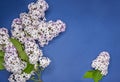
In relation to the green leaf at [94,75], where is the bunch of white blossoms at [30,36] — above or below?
above

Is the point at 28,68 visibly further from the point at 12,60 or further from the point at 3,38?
the point at 3,38

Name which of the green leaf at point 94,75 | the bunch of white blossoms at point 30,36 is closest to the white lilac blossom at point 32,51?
the bunch of white blossoms at point 30,36

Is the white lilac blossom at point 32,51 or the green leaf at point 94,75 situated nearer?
the white lilac blossom at point 32,51

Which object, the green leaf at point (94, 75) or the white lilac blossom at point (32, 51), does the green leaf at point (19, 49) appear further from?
the green leaf at point (94, 75)

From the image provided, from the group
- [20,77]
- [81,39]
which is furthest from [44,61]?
[81,39]

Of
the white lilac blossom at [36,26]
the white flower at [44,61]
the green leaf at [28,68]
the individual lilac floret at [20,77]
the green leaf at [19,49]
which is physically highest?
the white lilac blossom at [36,26]

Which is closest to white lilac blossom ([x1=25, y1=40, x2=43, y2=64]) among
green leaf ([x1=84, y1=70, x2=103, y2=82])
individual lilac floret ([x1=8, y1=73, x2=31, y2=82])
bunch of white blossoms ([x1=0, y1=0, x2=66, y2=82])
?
bunch of white blossoms ([x1=0, y1=0, x2=66, y2=82])
